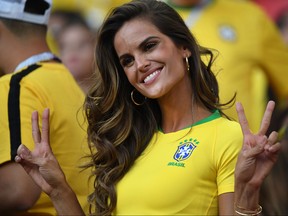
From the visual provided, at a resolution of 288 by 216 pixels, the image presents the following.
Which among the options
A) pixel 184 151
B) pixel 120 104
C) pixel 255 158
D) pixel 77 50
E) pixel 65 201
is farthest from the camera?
pixel 77 50

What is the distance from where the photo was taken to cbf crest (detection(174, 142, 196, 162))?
15.3ft

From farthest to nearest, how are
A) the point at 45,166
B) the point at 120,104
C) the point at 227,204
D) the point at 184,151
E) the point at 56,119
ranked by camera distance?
the point at 56,119 < the point at 120,104 < the point at 45,166 < the point at 184,151 < the point at 227,204

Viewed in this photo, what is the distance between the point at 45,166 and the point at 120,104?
53 cm

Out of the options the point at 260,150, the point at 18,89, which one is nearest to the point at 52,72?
the point at 18,89

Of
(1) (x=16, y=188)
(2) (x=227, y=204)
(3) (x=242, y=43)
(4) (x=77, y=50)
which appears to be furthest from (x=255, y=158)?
(4) (x=77, y=50)

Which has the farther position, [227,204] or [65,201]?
[65,201]

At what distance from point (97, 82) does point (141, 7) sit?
17.4 inches

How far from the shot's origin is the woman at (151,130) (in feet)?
15.1

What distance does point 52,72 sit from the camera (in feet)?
18.0

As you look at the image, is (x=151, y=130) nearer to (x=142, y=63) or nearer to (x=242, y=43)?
(x=142, y=63)

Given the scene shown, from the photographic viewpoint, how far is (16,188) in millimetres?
5039

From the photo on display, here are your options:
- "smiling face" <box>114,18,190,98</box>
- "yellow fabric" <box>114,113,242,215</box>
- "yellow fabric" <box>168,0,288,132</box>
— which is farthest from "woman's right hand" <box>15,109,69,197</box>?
"yellow fabric" <box>168,0,288,132</box>

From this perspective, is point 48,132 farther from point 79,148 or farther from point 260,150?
point 260,150

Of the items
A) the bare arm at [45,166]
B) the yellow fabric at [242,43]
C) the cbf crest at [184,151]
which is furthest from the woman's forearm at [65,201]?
the yellow fabric at [242,43]
